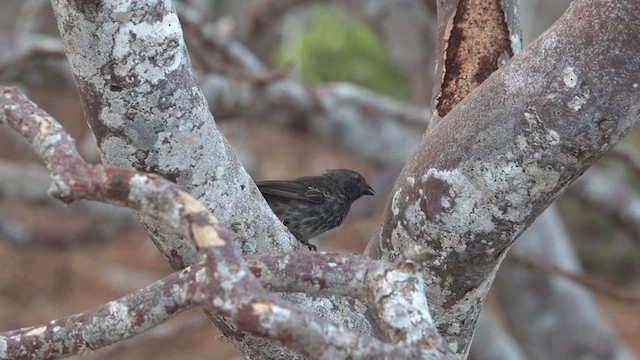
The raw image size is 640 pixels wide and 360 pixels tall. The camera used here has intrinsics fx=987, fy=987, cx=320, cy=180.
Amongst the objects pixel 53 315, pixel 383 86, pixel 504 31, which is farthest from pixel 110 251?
pixel 504 31

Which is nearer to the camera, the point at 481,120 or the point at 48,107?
the point at 481,120

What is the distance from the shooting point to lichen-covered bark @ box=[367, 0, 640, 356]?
171cm

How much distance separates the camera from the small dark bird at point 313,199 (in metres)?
3.04

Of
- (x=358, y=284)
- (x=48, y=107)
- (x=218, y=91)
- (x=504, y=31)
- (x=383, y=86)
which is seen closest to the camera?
(x=358, y=284)

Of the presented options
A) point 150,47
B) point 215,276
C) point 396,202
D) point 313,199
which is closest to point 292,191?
point 313,199

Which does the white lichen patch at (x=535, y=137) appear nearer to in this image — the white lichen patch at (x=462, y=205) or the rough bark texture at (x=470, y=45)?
the white lichen patch at (x=462, y=205)

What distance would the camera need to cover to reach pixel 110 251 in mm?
6930

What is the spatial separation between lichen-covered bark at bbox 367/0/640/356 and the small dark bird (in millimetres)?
967

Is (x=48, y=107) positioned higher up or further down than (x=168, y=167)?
higher up

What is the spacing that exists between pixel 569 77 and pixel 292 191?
56.6 inches

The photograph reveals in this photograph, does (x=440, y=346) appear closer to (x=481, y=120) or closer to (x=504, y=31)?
(x=481, y=120)

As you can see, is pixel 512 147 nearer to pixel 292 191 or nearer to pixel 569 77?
pixel 569 77

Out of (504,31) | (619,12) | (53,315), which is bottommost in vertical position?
(619,12)

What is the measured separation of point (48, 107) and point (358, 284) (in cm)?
729
